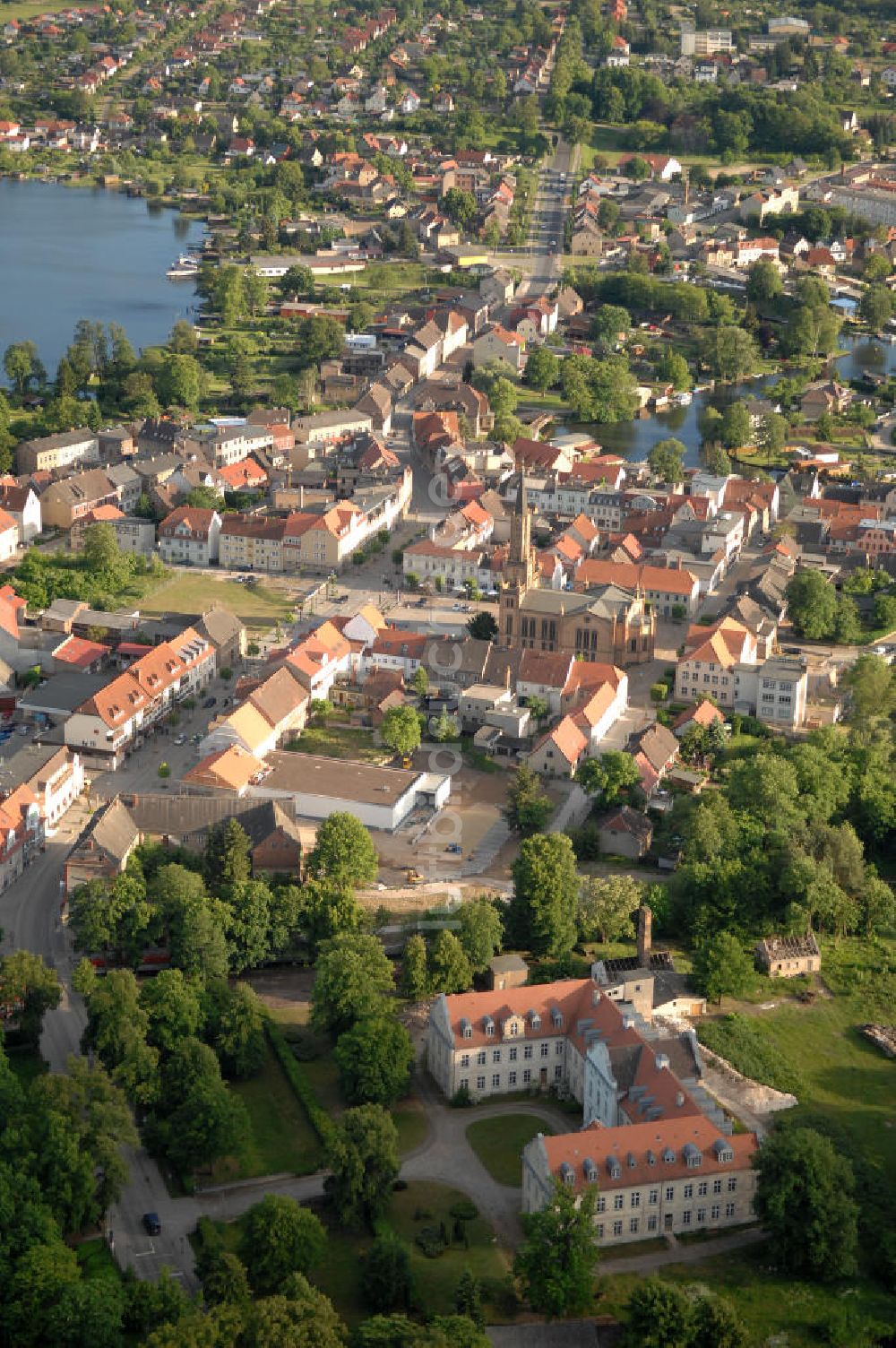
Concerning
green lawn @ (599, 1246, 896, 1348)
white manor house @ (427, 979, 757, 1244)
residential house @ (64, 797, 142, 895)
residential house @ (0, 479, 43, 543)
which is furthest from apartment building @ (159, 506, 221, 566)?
green lawn @ (599, 1246, 896, 1348)

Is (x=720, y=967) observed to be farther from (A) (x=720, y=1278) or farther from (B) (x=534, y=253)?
(B) (x=534, y=253)

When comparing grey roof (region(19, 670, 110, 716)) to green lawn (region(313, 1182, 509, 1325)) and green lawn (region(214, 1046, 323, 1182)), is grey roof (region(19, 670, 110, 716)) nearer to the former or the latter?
green lawn (region(214, 1046, 323, 1182))

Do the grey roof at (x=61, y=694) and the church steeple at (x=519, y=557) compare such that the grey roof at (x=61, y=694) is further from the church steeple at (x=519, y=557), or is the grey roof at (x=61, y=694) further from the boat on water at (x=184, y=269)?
the boat on water at (x=184, y=269)

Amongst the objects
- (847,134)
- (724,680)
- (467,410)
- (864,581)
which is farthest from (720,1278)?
(847,134)

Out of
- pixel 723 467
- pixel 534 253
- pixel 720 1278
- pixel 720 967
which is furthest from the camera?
pixel 534 253

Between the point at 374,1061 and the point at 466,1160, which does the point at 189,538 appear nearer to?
the point at 374,1061

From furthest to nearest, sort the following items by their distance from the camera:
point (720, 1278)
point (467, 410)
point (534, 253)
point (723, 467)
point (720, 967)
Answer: point (534, 253), point (467, 410), point (723, 467), point (720, 967), point (720, 1278)
